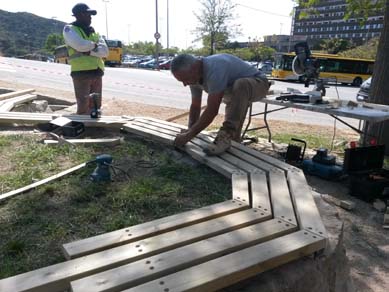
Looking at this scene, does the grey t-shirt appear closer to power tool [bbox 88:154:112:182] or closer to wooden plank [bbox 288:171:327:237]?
wooden plank [bbox 288:171:327:237]

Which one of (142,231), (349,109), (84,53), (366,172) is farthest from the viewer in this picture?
(84,53)

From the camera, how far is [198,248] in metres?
1.91

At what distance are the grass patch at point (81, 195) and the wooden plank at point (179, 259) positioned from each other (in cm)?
47

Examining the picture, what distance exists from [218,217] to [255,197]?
0.40 m

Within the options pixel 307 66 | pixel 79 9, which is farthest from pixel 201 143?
pixel 307 66

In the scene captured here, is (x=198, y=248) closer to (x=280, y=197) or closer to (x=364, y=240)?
(x=280, y=197)

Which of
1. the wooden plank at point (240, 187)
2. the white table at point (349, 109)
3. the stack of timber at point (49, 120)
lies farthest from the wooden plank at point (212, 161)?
the white table at point (349, 109)

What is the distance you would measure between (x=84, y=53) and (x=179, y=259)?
4.06 m

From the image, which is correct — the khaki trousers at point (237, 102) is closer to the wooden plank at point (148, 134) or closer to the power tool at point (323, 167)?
the wooden plank at point (148, 134)

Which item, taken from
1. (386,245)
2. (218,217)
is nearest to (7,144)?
(218,217)

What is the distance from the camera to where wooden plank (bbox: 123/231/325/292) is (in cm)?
162

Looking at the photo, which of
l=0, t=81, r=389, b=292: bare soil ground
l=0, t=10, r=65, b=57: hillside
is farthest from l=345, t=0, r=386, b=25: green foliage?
l=0, t=10, r=65, b=57: hillside

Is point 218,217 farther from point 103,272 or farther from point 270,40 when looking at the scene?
point 270,40

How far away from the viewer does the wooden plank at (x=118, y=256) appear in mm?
1641
